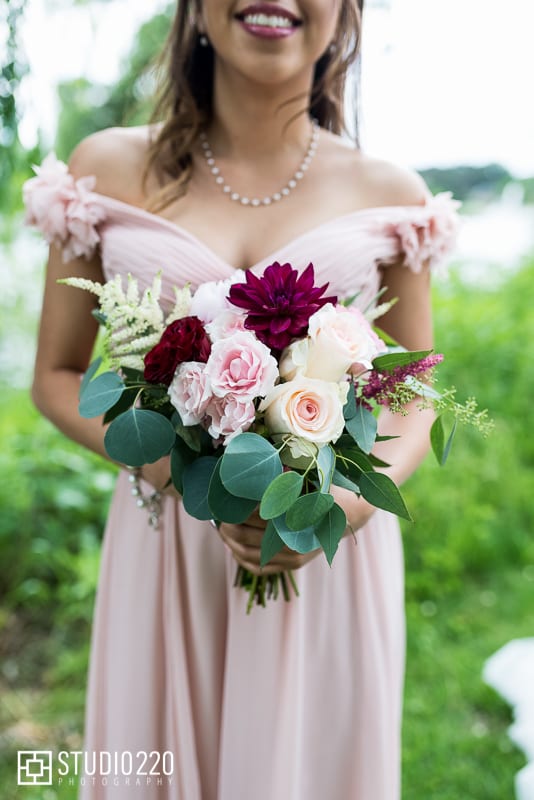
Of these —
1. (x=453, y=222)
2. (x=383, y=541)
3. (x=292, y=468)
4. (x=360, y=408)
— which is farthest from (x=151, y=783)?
(x=453, y=222)

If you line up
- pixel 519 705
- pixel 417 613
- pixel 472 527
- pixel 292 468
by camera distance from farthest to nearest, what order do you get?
pixel 472 527
pixel 417 613
pixel 519 705
pixel 292 468

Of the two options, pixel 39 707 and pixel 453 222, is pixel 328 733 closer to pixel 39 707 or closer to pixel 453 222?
pixel 453 222

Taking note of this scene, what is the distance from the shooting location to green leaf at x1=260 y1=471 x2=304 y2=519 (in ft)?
3.56

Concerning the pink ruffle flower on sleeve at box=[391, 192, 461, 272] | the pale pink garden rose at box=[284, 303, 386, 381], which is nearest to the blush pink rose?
the pale pink garden rose at box=[284, 303, 386, 381]

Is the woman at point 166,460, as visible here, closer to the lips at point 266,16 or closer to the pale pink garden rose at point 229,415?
the lips at point 266,16

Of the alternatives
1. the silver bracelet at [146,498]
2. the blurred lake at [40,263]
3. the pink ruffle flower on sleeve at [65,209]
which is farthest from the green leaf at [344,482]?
the blurred lake at [40,263]

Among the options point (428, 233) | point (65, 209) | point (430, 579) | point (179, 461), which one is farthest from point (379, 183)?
point (430, 579)

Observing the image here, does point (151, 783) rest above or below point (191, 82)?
below

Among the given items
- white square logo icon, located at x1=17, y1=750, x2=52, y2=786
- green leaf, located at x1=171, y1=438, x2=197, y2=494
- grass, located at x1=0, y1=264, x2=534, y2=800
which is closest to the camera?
green leaf, located at x1=171, y1=438, x2=197, y2=494

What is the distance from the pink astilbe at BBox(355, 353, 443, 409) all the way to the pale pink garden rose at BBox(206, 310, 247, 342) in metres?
0.23

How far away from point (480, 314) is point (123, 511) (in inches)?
151

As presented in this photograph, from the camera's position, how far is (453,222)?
185 cm

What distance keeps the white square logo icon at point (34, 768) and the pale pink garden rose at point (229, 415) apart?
1.98 m

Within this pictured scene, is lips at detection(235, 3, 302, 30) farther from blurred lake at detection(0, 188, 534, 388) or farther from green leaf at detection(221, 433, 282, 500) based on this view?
blurred lake at detection(0, 188, 534, 388)
